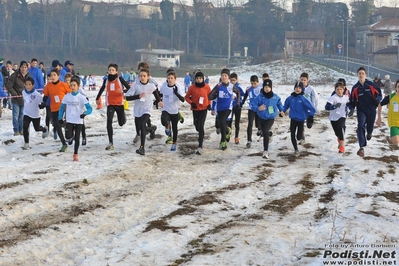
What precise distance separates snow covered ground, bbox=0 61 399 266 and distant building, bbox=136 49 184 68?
267 feet

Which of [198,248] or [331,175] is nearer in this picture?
[198,248]

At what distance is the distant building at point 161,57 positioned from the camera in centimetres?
9481

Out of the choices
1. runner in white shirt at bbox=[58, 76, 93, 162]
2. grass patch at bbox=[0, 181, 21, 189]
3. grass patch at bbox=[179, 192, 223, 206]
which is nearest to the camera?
grass patch at bbox=[179, 192, 223, 206]

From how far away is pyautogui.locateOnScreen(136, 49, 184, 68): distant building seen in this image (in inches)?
3733

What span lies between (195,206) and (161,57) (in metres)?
90.1

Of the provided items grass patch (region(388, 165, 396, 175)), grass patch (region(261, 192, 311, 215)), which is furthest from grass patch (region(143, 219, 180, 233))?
grass patch (region(388, 165, 396, 175))

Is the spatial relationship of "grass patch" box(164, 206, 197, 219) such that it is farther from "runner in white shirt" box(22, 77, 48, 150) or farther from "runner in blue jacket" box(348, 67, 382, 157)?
"runner in white shirt" box(22, 77, 48, 150)

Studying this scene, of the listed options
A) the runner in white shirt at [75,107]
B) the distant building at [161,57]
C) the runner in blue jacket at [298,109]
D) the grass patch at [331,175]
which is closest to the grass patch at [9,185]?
the runner in white shirt at [75,107]

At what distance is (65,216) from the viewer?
7.71 metres

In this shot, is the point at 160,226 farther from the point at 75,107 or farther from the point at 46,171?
the point at 75,107

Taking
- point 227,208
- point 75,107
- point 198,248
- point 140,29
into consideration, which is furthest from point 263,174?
point 140,29

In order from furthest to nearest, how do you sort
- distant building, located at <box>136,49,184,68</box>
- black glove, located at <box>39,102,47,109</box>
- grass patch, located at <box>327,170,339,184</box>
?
distant building, located at <box>136,49,184,68</box> → black glove, located at <box>39,102,47,109</box> → grass patch, located at <box>327,170,339,184</box>

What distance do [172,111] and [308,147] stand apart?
11.7 ft

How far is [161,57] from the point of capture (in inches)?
3831
